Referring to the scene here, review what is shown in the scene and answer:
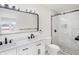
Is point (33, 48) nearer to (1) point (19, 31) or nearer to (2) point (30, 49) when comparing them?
(2) point (30, 49)

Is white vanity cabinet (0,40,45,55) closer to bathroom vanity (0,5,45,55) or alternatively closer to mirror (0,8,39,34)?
bathroom vanity (0,5,45,55)

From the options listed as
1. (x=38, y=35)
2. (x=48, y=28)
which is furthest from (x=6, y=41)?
(x=48, y=28)

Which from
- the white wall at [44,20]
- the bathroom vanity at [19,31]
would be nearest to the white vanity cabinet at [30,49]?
the bathroom vanity at [19,31]

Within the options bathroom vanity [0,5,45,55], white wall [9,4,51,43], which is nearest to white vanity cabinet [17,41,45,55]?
bathroom vanity [0,5,45,55]

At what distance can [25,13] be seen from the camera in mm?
1045

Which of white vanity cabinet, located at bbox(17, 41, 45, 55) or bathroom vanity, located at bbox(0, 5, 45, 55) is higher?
bathroom vanity, located at bbox(0, 5, 45, 55)

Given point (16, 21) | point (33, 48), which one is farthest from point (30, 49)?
point (16, 21)

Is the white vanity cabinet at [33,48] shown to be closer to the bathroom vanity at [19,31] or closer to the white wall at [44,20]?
the bathroom vanity at [19,31]

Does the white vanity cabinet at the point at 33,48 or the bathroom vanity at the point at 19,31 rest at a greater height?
the bathroom vanity at the point at 19,31

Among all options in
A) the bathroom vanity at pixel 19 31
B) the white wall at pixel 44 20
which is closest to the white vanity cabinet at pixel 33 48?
the bathroom vanity at pixel 19 31

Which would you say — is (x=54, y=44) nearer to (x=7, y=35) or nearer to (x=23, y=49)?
(x=23, y=49)

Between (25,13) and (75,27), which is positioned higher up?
(25,13)

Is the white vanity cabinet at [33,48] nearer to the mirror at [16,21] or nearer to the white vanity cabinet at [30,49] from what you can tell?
the white vanity cabinet at [30,49]

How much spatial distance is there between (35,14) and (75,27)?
1.88 feet
